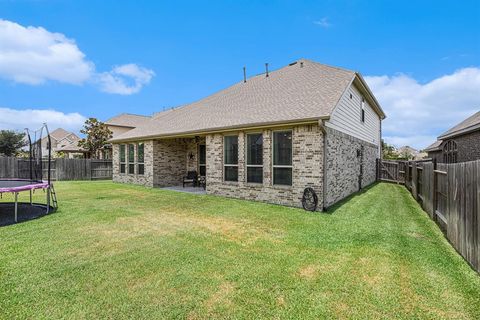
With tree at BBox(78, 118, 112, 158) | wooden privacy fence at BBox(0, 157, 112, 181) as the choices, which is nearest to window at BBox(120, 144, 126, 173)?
wooden privacy fence at BBox(0, 157, 112, 181)

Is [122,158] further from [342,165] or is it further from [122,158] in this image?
[342,165]

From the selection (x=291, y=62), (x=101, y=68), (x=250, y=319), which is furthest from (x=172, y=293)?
(x=101, y=68)

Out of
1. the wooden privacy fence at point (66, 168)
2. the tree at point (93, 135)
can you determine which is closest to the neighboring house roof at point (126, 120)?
the tree at point (93, 135)

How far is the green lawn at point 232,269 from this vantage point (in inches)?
110

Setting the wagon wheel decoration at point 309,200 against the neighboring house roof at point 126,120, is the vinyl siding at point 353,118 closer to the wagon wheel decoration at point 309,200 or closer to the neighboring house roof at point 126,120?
the wagon wheel decoration at point 309,200

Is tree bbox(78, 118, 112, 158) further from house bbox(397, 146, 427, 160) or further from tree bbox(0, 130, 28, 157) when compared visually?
house bbox(397, 146, 427, 160)

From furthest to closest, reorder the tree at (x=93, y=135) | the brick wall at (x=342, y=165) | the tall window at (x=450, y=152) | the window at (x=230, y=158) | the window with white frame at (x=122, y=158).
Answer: the tree at (x=93, y=135) → the window with white frame at (x=122, y=158) → the tall window at (x=450, y=152) → the window at (x=230, y=158) → the brick wall at (x=342, y=165)

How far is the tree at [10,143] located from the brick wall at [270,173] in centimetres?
4717

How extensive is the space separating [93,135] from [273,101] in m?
24.9

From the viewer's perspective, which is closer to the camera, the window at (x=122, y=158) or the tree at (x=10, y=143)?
the window at (x=122, y=158)

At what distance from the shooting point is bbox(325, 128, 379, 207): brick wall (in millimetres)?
8133

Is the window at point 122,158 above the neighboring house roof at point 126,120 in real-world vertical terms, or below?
below

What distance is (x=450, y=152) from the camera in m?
15.5

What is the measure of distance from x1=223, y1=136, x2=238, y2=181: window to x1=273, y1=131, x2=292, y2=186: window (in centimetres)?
184
